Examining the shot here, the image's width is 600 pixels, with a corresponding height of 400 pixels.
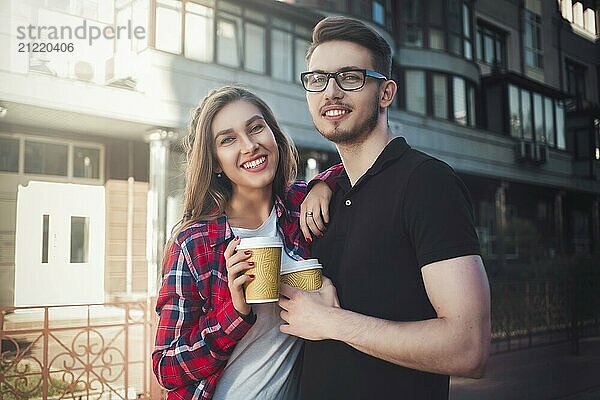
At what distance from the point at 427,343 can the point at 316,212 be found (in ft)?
1.29

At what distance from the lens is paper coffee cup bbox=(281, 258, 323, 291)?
107 centimetres

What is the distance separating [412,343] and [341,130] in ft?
1.44

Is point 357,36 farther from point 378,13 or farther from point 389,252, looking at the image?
point 378,13

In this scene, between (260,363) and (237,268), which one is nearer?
(237,268)

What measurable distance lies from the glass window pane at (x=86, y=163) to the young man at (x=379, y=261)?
1243 millimetres

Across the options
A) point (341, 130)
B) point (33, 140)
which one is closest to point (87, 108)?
point (33, 140)

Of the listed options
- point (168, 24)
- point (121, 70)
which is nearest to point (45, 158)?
point (121, 70)

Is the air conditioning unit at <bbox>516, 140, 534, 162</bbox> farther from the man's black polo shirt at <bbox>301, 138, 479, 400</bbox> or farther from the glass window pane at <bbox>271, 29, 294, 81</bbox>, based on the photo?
the man's black polo shirt at <bbox>301, 138, 479, 400</bbox>

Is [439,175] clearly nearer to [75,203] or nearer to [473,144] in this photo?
[75,203]

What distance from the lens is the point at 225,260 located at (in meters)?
1.10

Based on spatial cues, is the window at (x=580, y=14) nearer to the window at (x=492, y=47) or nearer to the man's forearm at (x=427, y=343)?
the window at (x=492, y=47)

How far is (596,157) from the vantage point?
3.31 m

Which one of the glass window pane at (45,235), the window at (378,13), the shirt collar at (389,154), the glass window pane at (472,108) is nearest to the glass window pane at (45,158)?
the glass window pane at (45,235)

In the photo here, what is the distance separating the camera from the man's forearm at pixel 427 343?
3.14 feet
